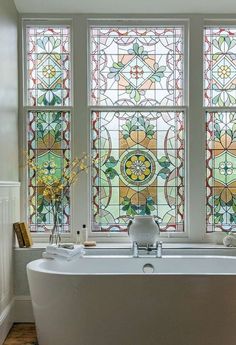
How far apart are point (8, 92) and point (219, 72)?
193cm

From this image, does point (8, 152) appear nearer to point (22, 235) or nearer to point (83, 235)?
point (22, 235)

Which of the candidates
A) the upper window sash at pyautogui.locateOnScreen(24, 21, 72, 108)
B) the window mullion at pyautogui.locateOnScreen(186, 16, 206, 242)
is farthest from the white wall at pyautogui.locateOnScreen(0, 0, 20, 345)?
the window mullion at pyautogui.locateOnScreen(186, 16, 206, 242)

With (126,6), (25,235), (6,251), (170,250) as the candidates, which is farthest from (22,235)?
(126,6)

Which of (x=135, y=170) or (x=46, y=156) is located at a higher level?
(x=46, y=156)

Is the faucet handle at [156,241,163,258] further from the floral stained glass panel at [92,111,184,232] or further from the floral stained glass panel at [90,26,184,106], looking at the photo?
the floral stained glass panel at [90,26,184,106]

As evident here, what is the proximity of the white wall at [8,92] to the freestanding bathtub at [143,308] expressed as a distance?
1094mm

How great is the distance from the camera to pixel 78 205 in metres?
3.99

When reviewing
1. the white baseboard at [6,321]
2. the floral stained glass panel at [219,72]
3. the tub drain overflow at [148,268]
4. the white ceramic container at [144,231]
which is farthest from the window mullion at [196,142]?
the white baseboard at [6,321]

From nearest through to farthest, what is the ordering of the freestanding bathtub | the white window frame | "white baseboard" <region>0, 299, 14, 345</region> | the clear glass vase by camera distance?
the freestanding bathtub
"white baseboard" <region>0, 299, 14, 345</region>
the clear glass vase
the white window frame

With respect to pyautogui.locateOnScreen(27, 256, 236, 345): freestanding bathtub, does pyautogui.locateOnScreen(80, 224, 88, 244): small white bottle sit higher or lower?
higher

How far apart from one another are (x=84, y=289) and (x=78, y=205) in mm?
1266

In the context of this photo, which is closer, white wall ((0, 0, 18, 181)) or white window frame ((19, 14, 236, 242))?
white wall ((0, 0, 18, 181))

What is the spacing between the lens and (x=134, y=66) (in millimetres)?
4078

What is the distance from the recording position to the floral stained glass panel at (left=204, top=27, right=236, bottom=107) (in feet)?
13.4
